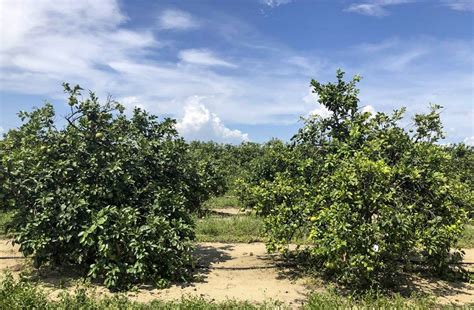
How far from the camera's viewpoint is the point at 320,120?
8.48 metres

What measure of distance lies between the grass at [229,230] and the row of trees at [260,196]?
2.91 meters

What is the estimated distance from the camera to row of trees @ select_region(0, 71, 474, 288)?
20.9 ft

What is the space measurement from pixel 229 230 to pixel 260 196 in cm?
439

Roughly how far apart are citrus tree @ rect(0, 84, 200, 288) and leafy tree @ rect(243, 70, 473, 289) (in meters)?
1.84

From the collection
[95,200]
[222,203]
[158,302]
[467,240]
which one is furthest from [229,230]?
[222,203]

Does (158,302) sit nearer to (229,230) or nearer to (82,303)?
(82,303)

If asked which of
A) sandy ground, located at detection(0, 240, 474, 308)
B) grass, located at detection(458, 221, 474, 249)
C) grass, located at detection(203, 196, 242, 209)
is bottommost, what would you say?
sandy ground, located at detection(0, 240, 474, 308)

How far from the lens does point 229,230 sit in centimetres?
1186

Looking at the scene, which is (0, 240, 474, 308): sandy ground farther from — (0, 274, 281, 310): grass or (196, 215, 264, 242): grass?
(196, 215, 264, 242): grass

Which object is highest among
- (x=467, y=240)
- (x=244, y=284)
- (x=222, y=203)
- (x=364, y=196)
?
(x=364, y=196)

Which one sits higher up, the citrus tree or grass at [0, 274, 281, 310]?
the citrus tree

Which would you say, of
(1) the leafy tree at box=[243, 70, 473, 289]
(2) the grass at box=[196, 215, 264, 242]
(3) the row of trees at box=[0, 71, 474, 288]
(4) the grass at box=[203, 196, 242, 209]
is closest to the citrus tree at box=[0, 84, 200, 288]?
(3) the row of trees at box=[0, 71, 474, 288]

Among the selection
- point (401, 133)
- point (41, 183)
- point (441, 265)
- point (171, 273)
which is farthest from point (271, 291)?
point (41, 183)

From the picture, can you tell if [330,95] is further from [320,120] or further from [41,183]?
[41,183]
